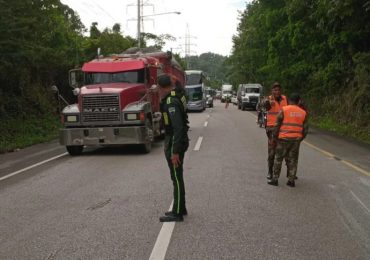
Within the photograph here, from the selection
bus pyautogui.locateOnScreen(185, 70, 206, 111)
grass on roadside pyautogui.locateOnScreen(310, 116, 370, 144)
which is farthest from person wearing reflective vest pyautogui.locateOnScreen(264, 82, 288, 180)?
bus pyautogui.locateOnScreen(185, 70, 206, 111)

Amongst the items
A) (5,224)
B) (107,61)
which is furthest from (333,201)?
(107,61)

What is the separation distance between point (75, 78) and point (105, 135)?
2650mm

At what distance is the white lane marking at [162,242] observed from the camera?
5125 millimetres

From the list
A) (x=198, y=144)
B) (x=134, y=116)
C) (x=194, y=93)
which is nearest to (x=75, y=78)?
(x=134, y=116)

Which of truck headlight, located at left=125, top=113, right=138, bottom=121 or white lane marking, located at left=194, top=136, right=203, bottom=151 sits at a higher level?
truck headlight, located at left=125, top=113, right=138, bottom=121

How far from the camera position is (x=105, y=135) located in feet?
43.3

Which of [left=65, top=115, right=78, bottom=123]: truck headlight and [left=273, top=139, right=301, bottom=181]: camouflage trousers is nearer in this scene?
[left=273, top=139, right=301, bottom=181]: camouflage trousers

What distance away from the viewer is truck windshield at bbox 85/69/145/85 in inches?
578

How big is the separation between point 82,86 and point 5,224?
8914 mm

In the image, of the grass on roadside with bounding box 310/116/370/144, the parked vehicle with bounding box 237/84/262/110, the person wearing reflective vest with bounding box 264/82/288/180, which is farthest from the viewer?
the parked vehicle with bounding box 237/84/262/110

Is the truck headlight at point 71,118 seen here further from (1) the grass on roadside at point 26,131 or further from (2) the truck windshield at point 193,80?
(2) the truck windshield at point 193,80

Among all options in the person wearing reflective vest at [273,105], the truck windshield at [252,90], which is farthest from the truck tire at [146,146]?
the truck windshield at [252,90]

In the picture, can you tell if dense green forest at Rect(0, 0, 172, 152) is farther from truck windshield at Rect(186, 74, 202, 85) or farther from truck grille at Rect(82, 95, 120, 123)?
truck windshield at Rect(186, 74, 202, 85)

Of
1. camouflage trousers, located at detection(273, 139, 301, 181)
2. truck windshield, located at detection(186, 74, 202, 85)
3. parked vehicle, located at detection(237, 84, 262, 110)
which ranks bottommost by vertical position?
→ parked vehicle, located at detection(237, 84, 262, 110)
